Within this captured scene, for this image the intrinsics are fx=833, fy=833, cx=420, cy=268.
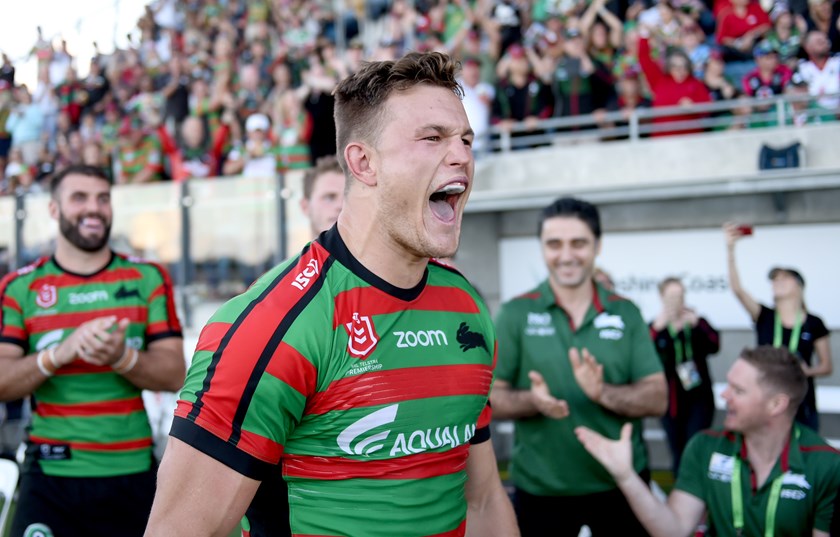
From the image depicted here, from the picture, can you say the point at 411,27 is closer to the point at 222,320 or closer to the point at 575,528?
the point at 575,528

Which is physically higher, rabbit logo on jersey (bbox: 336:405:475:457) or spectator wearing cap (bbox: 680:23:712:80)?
spectator wearing cap (bbox: 680:23:712:80)

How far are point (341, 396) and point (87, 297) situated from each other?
2.46 metres

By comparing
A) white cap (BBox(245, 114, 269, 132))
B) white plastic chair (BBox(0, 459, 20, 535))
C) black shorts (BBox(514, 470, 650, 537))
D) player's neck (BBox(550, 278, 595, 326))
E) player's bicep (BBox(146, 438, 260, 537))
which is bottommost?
black shorts (BBox(514, 470, 650, 537))

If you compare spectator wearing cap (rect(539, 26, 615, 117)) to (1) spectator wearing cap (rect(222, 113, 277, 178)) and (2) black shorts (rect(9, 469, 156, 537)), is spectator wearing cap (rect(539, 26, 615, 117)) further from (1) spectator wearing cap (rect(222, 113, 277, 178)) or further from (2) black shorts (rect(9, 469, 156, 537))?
(2) black shorts (rect(9, 469, 156, 537))

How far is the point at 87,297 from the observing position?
3.93 meters

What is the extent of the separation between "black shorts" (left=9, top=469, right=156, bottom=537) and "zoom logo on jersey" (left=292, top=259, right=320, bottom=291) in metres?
2.28

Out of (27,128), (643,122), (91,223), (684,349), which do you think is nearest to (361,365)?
(91,223)

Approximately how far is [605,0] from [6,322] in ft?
27.8

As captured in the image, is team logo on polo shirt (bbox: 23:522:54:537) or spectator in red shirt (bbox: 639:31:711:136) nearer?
team logo on polo shirt (bbox: 23:522:54:537)

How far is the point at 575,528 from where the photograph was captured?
387cm

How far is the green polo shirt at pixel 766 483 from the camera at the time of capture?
3.40 m

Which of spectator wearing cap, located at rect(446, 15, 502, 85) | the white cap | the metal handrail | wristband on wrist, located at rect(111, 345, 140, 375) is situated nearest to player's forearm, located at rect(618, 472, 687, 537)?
wristband on wrist, located at rect(111, 345, 140, 375)

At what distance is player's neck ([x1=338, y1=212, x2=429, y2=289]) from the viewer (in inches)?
80.3

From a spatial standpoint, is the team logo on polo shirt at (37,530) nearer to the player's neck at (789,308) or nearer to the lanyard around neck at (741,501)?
the lanyard around neck at (741,501)
